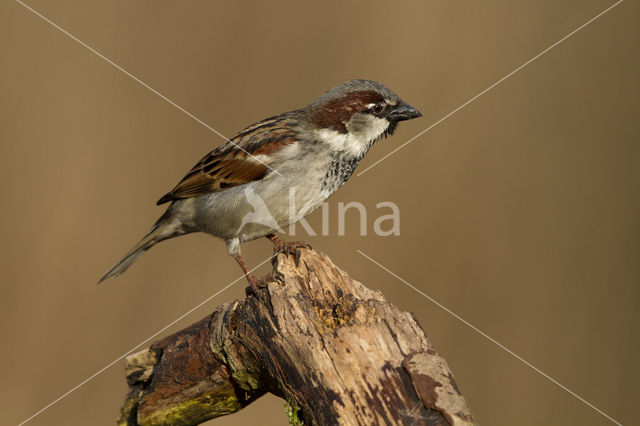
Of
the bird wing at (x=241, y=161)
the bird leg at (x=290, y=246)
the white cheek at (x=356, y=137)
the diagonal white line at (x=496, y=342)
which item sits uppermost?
the bird wing at (x=241, y=161)

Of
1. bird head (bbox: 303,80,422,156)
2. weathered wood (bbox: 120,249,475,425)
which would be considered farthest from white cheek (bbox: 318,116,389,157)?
weathered wood (bbox: 120,249,475,425)

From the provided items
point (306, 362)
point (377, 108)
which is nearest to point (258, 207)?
point (377, 108)

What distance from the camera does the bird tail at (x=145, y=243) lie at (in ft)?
16.4

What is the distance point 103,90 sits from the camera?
6184 mm

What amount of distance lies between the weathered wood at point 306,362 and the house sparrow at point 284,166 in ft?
2.88

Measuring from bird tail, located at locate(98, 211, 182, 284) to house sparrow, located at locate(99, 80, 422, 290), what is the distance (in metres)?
0.09

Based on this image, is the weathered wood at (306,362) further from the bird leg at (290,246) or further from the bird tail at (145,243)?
the bird tail at (145,243)

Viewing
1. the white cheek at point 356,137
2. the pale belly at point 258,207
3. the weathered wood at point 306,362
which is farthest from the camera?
the white cheek at point 356,137

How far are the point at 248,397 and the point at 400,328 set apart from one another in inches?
42.0

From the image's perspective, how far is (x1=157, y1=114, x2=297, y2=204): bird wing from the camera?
15.2ft

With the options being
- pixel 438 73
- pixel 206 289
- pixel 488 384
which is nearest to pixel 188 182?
pixel 206 289

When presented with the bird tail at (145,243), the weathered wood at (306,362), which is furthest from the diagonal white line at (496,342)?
the weathered wood at (306,362)

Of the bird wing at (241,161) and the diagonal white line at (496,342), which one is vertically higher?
the bird wing at (241,161)

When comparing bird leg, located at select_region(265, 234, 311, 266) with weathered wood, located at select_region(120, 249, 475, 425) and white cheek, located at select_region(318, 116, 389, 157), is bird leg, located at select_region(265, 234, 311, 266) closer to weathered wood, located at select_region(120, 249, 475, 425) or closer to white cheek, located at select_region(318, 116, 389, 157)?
weathered wood, located at select_region(120, 249, 475, 425)
